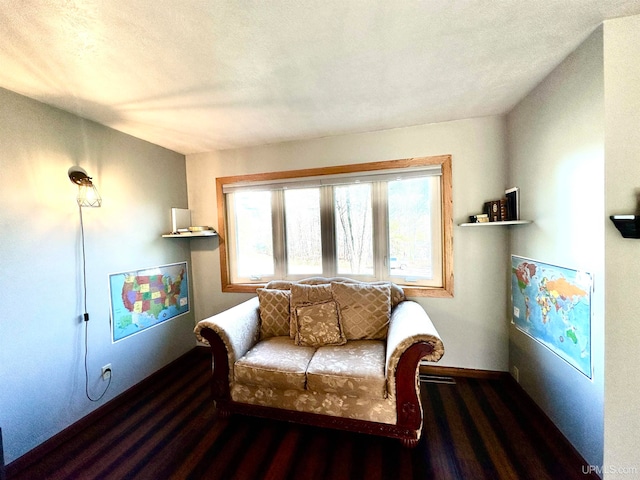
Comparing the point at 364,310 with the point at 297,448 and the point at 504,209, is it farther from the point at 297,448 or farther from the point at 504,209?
the point at 504,209

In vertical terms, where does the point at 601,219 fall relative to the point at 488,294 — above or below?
above

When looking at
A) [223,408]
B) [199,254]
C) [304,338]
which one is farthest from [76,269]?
[304,338]

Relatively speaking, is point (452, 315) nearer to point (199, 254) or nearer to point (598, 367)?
point (598, 367)

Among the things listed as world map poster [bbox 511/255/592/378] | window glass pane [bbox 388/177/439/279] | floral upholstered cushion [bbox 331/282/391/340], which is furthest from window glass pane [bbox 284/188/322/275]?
world map poster [bbox 511/255/592/378]

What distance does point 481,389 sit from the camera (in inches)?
86.7

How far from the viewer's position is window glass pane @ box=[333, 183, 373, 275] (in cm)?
264

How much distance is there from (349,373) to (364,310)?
0.63 meters

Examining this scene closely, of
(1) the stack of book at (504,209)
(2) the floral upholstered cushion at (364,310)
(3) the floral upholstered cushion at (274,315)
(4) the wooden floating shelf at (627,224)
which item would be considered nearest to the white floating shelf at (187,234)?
(3) the floral upholstered cushion at (274,315)

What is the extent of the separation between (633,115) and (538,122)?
1.97 ft

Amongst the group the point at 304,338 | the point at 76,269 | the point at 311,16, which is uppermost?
the point at 311,16

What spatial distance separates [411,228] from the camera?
2.55 m

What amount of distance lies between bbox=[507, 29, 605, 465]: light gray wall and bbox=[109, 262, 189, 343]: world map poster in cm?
346

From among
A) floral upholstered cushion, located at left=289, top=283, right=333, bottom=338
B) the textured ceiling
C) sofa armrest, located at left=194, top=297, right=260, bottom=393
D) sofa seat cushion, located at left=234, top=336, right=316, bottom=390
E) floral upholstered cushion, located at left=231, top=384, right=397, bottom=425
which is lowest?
floral upholstered cushion, located at left=231, top=384, right=397, bottom=425

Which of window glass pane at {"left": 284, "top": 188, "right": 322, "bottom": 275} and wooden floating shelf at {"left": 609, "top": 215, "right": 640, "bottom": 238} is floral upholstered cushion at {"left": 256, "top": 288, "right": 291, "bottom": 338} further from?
wooden floating shelf at {"left": 609, "top": 215, "right": 640, "bottom": 238}
